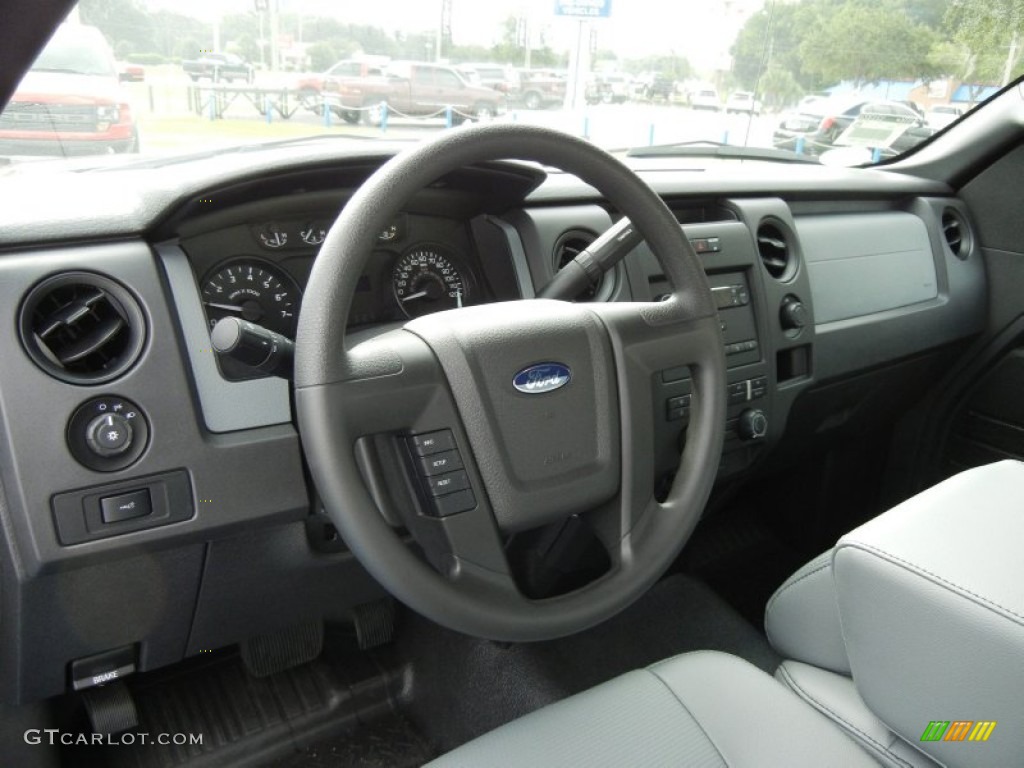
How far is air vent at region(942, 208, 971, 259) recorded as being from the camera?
2.59 m

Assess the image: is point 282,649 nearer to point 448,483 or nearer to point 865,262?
point 448,483

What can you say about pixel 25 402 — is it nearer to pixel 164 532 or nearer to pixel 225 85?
pixel 164 532

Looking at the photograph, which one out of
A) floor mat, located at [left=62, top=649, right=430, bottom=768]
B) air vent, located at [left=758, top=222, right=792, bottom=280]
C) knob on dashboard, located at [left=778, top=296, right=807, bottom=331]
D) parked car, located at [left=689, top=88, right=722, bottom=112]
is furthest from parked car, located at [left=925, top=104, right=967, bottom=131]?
floor mat, located at [left=62, top=649, right=430, bottom=768]

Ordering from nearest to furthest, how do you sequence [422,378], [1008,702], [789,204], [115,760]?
[1008,702] < [422,378] < [115,760] < [789,204]

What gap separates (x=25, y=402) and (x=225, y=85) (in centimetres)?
68

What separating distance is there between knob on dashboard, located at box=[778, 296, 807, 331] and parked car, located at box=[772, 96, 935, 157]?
2.28 feet

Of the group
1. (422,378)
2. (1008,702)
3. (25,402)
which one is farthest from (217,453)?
(1008,702)

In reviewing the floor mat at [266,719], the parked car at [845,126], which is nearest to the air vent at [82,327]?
the floor mat at [266,719]

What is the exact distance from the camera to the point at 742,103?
2307mm

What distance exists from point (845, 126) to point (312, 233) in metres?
1.77

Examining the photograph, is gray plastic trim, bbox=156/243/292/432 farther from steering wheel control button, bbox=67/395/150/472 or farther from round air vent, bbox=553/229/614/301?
round air vent, bbox=553/229/614/301

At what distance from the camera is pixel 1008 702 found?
0.92 meters

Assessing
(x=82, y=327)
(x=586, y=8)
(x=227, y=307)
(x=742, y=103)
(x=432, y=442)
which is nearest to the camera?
(x=432, y=442)

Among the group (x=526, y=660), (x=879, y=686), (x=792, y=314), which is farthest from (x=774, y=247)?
(x=879, y=686)
